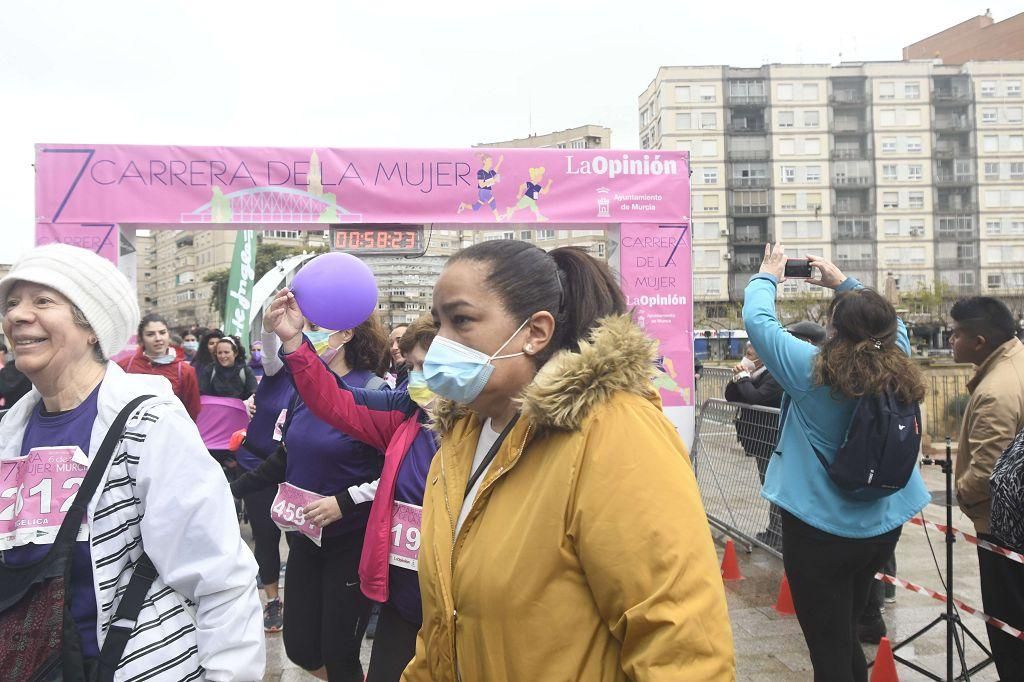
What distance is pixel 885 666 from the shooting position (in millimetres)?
3988

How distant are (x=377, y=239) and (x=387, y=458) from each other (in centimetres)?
466

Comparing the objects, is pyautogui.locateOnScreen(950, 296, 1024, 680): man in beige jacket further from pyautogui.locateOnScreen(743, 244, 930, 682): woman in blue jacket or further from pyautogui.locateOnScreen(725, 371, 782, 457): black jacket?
pyautogui.locateOnScreen(725, 371, 782, 457): black jacket

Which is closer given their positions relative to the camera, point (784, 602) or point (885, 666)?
point (885, 666)

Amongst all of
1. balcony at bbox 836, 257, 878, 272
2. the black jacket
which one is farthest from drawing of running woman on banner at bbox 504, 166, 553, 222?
balcony at bbox 836, 257, 878, 272

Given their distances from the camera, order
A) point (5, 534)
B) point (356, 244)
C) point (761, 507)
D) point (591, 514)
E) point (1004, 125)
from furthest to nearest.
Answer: point (1004, 125) → point (356, 244) → point (761, 507) → point (5, 534) → point (591, 514)

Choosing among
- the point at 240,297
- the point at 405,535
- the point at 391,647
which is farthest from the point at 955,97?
the point at 391,647

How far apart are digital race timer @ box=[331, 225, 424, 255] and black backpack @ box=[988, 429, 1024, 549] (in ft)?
18.5

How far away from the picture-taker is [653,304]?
7898 millimetres

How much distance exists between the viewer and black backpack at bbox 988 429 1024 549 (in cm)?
279

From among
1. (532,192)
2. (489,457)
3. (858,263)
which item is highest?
(858,263)

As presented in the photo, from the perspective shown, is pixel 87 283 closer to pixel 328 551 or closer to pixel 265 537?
pixel 328 551

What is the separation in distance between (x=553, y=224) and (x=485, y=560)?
20.6ft

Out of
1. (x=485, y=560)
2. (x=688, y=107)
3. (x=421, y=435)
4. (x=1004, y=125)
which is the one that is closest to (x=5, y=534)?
(x=485, y=560)

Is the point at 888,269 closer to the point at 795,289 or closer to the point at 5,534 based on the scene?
the point at 795,289
